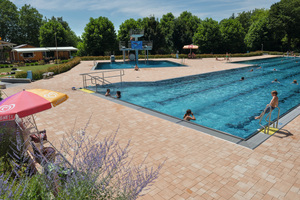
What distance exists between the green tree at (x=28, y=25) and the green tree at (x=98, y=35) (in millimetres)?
23960

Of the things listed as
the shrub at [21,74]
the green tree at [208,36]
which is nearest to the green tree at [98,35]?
the green tree at [208,36]

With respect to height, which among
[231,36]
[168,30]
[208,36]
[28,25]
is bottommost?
[208,36]

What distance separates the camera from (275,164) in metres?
5.91

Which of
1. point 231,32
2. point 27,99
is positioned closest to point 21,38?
point 231,32

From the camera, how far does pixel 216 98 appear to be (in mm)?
16281

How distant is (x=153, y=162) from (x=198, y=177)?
54.4 inches

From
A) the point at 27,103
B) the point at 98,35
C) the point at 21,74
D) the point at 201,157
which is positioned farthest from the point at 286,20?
the point at 27,103

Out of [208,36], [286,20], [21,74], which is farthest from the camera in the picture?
[286,20]

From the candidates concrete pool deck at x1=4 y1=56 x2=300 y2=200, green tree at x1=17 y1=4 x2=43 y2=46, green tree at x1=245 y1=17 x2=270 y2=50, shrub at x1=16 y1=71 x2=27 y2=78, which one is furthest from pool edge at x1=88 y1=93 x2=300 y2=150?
green tree at x1=17 y1=4 x2=43 y2=46

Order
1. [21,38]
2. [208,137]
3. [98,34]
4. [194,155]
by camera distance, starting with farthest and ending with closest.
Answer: [21,38] → [98,34] → [208,137] → [194,155]

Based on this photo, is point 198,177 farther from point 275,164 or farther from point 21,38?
point 21,38

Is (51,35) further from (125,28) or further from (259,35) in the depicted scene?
(259,35)

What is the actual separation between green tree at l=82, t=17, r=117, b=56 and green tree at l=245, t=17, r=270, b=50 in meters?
43.6

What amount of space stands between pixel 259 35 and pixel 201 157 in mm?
69610
